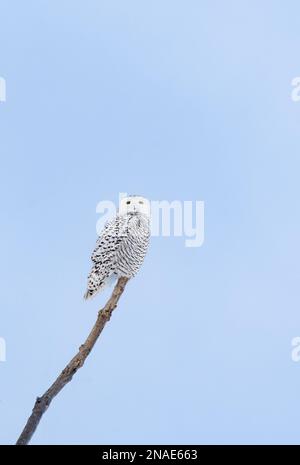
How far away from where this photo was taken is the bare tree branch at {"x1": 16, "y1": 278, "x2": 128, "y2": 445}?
711cm

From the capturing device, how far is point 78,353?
752 cm

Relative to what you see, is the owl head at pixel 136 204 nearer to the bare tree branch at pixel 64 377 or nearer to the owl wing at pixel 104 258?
the owl wing at pixel 104 258

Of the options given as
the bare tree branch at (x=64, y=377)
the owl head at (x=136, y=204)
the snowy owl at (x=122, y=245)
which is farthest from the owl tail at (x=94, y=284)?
the bare tree branch at (x=64, y=377)

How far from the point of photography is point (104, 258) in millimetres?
11125

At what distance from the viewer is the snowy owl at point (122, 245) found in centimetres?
1105

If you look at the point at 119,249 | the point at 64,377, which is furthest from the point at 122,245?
the point at 64,377

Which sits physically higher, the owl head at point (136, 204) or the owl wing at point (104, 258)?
the owl head at point (136, 204)

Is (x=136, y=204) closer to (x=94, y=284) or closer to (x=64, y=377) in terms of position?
(x=94, y=284)

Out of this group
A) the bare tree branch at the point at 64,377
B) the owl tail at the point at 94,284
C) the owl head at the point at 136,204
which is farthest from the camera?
the owl head at the point at 136,204

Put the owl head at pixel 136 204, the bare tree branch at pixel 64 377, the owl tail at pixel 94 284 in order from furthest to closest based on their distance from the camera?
the owl head at pixel 136 204 < the owl tail at pixel 94 284 < the bare tree branch at pixel 64 377

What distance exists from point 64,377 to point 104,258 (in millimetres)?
3897
